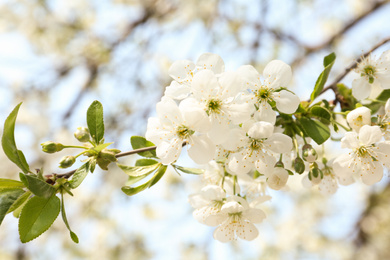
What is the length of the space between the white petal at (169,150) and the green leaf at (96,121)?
154 millimetres

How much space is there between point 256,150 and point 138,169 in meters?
0.29

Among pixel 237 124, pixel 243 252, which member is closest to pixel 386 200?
pixel 243 252

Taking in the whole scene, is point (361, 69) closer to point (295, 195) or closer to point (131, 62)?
point (131, 62)

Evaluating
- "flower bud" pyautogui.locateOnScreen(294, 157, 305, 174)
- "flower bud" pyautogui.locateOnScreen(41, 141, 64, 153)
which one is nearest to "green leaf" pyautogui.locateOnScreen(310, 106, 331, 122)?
"flower bud" pyautogui.locateOnScreen(294, 157, 305, 174)

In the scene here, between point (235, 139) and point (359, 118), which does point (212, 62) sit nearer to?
point (235, 139)

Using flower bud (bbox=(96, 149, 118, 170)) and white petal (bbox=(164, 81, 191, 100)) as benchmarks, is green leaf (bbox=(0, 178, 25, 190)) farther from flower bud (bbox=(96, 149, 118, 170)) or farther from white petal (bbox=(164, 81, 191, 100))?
white petal (bbox=(164, 81, 191, 100))

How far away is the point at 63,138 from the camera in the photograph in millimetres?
3539

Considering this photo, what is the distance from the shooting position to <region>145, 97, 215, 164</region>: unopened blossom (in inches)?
28.5

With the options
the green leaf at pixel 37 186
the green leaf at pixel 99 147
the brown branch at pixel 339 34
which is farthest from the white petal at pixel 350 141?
the brown branch at pixel 339 34

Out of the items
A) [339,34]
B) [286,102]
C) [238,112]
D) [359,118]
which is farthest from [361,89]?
[339,34]

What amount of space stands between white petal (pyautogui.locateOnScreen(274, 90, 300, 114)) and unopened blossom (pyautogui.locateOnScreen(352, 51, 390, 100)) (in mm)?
236

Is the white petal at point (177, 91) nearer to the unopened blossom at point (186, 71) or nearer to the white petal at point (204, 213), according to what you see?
the unopened blossom at point (186, 71)

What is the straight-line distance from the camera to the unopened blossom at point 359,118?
808 millimetres

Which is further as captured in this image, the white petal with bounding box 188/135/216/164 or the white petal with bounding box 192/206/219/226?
the white petal with bounding box 192/206/219/226
